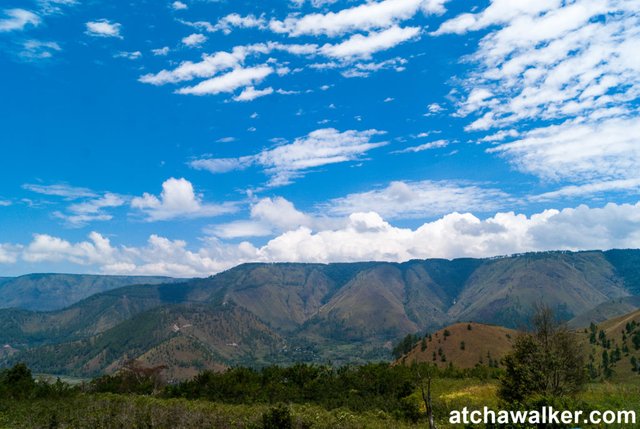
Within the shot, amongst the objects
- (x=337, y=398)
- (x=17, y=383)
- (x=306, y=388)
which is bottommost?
(x=306, y=388)

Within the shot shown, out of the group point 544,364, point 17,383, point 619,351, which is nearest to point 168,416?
point 544,364

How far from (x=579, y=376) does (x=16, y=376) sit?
264ft

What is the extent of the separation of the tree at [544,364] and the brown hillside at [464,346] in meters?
90.2

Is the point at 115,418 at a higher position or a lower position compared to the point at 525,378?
lower

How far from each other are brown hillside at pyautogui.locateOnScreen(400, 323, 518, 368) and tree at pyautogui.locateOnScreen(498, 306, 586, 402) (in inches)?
3550

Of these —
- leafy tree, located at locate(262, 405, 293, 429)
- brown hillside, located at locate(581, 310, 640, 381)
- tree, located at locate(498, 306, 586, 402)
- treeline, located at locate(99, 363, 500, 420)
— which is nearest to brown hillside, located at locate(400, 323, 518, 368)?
brown hillside, located at locate(581, 310, 640, 381)

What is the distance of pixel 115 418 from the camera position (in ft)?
122

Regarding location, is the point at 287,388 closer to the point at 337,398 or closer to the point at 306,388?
the point at 306,388

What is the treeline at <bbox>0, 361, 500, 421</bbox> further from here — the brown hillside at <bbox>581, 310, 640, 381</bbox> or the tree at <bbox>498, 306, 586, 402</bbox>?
the brown hillside at <bbox>581, 310, 640, 381</bbox>

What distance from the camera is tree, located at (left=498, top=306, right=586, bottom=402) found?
37.3m

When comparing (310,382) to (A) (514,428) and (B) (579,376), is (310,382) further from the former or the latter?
(A) (514,428)

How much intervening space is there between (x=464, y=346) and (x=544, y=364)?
111m

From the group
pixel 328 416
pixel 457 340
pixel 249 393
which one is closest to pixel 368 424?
pixel 328 416

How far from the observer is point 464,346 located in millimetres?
142500
